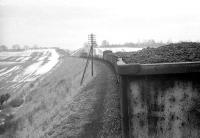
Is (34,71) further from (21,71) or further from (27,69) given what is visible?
(27,69)

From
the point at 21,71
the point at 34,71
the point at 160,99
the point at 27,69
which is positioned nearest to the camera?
the point at 160,99

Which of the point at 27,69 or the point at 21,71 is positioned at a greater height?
the point at 27,69

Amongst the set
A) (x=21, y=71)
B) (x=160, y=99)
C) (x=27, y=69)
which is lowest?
(x=21, y=71)

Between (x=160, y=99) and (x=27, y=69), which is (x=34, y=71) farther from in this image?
(x=160, y=99)

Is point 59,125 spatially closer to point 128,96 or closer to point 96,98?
point 96,98

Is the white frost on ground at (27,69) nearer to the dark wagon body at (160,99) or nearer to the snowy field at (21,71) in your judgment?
the snowy field at (21,71)

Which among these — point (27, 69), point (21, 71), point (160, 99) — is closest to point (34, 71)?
point (21, 71)

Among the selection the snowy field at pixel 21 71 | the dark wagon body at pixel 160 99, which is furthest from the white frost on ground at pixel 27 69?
the dark wagon body at pixel 160 99

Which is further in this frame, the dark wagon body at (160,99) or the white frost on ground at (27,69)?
the white frost on ground at (27,69)

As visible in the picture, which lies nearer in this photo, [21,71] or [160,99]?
[160,99]

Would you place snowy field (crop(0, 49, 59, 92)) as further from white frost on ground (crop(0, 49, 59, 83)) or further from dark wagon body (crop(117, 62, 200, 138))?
dark wagon body (crop(117, 62, 200, 138))

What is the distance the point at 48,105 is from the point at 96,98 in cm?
744

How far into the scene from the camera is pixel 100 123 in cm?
772

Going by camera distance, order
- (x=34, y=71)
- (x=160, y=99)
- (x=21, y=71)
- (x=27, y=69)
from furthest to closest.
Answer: (x=27, y=69) < (x=21, y=71) < (x=34, y=71) < (x=160, y=99)
